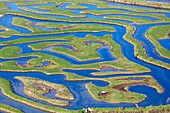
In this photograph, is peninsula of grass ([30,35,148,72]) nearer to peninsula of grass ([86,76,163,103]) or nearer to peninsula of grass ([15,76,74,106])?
peninsula of grass ([86,76,163,103])

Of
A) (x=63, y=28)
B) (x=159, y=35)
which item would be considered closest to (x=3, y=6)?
(x=63, y=28)

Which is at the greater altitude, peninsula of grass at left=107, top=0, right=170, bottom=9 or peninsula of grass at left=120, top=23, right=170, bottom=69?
peninsula of grass at left=107, top=0, right=170, bottom=9

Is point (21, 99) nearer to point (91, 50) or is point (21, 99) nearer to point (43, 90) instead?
point (43, 90)

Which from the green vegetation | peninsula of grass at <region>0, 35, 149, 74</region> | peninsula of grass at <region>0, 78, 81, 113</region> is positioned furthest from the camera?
the green vegetation

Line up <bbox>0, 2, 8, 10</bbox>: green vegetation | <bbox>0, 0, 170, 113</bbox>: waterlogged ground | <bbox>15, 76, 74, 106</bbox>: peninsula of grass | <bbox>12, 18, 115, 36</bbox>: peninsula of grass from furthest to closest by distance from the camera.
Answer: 1. <bbox>0, 2, 8, 10</bbox>: green vegetation
2. <bbox>12, 18, 115, 36</bbox>: peninsula of grass
3. <bbox>0, 0, 170, 113</bbox>: waterlogged ground
4. <bbox>15, 76, 74, 106</bbox>: peninsula of grass


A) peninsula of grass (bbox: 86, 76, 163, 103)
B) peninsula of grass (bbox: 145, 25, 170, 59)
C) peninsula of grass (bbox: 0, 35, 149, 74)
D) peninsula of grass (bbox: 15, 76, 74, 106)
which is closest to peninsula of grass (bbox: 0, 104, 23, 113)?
peninsula of grass (bbox: 15, 76, 74, 106)
